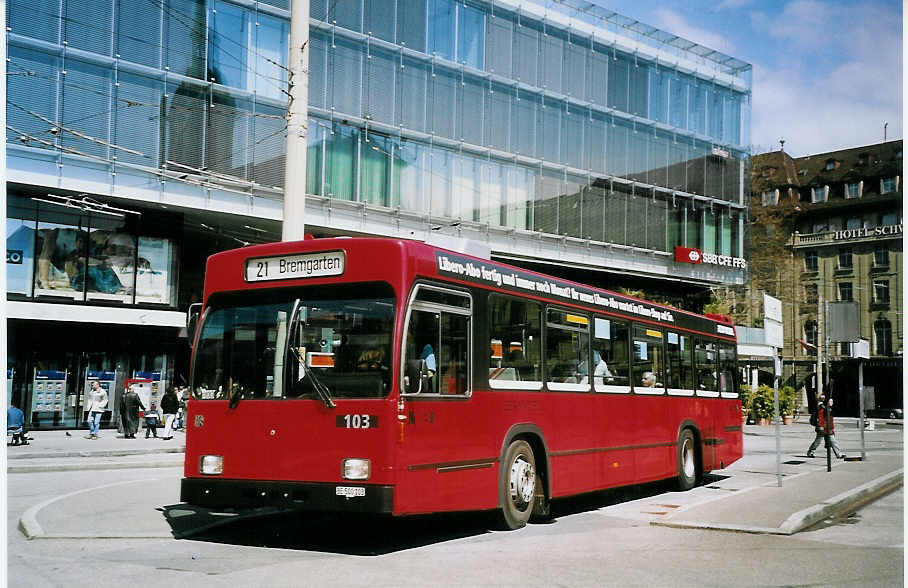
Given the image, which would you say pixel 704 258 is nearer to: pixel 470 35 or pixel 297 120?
pixel 470 35

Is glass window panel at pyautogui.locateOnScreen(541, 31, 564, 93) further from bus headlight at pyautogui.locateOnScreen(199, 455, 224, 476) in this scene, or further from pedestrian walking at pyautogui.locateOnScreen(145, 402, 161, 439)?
bus headlight at pyautogui.locateOnScreen(199, 455, 224, 476)

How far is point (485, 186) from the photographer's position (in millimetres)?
38469

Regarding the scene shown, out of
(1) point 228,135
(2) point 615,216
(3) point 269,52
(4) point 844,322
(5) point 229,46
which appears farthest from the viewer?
(2) point 615,216

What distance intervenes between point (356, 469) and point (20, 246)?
79.9 feet

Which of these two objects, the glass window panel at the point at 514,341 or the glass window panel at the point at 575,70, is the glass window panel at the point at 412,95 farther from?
the glass window panel at the point at 514,341

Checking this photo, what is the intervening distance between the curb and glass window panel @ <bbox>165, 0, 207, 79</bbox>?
909 inches

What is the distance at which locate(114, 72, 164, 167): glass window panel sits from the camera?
2912 centimetres

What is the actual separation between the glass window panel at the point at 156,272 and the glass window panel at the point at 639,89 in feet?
71.7

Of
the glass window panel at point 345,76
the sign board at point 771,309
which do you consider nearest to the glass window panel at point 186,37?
the glass window panel at point 345,76

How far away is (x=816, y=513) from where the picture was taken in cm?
1165

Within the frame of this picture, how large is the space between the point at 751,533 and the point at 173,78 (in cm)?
2480

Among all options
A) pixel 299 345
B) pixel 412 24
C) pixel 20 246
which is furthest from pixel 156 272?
pixel 299 345

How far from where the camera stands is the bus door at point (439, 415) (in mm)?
8977

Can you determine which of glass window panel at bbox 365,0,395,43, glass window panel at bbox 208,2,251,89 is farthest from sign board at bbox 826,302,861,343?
glass window panel at bbox 365,0,395,43
